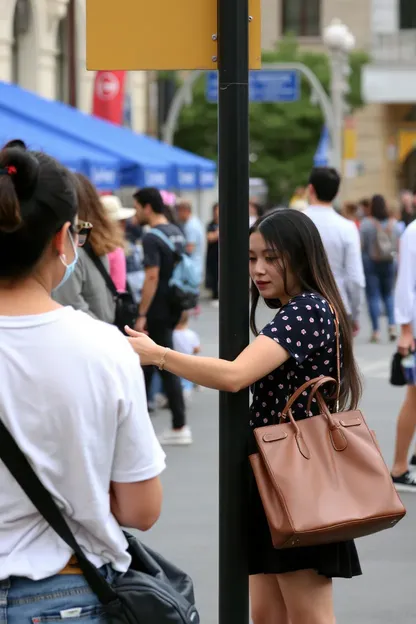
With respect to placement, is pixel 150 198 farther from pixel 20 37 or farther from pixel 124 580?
pixel 20 37

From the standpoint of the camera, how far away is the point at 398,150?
51.6 meters

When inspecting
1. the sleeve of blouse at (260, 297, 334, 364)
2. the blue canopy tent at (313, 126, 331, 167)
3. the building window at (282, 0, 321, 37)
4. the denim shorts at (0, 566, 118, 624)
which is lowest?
the blue canopy tent at (313, 126, 331, 167)

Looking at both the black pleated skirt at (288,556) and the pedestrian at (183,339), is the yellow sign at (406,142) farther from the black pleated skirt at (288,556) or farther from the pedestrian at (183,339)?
the black pleated skirt at (288,556)

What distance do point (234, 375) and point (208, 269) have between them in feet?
68.2

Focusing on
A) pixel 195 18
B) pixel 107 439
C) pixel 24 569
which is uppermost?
pixel 195 18

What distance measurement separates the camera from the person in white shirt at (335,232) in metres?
9.16

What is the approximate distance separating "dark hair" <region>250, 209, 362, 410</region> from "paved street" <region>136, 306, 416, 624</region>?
2.02m

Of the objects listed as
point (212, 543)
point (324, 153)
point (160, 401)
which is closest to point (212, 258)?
point (324, 153)

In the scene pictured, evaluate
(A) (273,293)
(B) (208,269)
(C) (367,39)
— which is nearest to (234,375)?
(A) (273,293)

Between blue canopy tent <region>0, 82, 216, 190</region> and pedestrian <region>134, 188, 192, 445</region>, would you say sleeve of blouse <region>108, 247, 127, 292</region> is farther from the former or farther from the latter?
blue canopy tent <region>0, 82, 216, 190</region>

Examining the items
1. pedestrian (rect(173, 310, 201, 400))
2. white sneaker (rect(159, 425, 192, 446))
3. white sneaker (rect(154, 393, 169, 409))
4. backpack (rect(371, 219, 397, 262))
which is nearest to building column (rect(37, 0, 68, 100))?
backpack (rect(371, 219, 397, 262))

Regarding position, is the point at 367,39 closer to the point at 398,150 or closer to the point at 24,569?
the point at 398,150

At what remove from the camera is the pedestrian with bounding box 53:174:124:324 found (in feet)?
24.8

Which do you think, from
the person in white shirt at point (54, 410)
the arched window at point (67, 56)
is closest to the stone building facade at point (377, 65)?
the arched window at point (67, 56)
